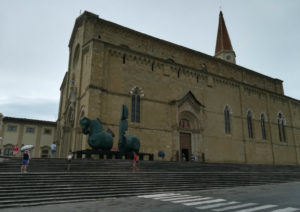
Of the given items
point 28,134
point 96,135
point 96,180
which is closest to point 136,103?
point 96,135

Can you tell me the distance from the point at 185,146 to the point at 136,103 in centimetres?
697

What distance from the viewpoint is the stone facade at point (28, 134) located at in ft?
110

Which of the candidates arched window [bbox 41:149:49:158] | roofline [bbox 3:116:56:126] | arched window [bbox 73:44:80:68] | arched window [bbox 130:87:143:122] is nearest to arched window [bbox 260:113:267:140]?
arched window [bbox 130:87:143:122]

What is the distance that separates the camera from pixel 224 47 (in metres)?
44.2

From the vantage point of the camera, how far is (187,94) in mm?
26297

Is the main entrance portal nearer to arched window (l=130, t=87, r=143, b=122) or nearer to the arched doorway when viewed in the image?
the arched doorway

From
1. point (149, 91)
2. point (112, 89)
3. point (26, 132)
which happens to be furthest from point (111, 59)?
point (26, 132)

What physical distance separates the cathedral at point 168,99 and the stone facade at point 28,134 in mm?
5626

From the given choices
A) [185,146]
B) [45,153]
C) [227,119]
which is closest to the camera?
[185,146]

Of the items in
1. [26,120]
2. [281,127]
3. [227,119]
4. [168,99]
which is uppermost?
[168,99]

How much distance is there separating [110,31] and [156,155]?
1322cm

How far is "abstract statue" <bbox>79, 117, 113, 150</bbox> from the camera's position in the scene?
1674 cm

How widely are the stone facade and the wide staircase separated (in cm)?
2395

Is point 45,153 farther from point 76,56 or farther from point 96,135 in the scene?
point 96,135
